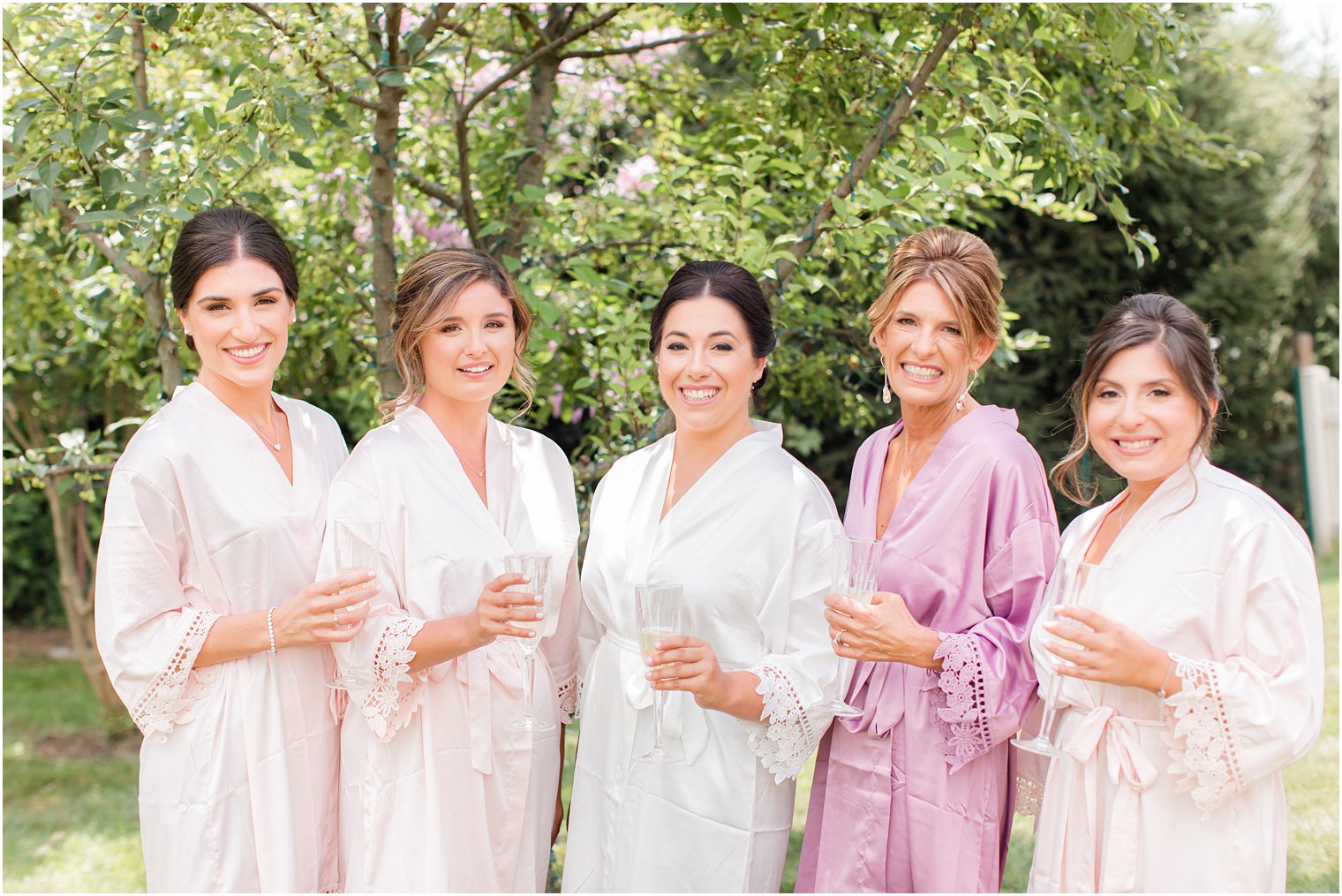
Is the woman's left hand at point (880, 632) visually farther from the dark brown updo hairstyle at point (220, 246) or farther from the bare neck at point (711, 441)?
the dark brown updo hairstyle at point (220, 246)

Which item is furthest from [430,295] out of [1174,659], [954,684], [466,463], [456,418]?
[1174,659]

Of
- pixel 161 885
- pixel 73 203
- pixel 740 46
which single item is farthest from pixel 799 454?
pixel 161 885

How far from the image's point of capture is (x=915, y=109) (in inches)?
153

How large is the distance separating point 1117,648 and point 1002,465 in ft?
1.80

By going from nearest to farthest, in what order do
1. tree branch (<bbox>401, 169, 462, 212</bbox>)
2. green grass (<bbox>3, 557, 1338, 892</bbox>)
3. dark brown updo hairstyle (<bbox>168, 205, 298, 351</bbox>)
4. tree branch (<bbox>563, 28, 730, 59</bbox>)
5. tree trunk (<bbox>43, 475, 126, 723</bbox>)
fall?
dark brown updo hairstyle (<bbox>168, 205, 298, 351</bbox>), tree branch (<bbox>401, 169, 462, 212</bbox>), tree branch (<bbox>563, 28, 730, 59</bbox>), green grass (<bbox>3, 557, 1338, 892</bbox>), tree trunk (<bbox>43, 475, 126, 723</bbox>)

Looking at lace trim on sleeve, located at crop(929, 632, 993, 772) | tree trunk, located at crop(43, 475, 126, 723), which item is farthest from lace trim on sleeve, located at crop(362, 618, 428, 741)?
tree trunk, located at crop(43, 475, 126, 723)

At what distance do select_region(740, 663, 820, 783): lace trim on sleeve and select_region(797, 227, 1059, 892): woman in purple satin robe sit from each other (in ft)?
0.54

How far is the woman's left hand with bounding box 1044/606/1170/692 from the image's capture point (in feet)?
7.27

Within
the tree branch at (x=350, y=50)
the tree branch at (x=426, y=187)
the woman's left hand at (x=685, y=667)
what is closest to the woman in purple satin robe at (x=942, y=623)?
the woman's left hand at (x=685, y=667)

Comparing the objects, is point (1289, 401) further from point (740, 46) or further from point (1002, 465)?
point (1002, 465)

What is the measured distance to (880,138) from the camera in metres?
3.72

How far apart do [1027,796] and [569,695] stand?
119 cm

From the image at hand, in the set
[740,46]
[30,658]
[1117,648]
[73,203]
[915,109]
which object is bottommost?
[30,658]

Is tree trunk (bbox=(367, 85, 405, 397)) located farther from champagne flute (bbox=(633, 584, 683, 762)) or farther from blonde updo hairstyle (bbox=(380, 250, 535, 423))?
champagne flute (bbox=(633, 584, 683, 762))
